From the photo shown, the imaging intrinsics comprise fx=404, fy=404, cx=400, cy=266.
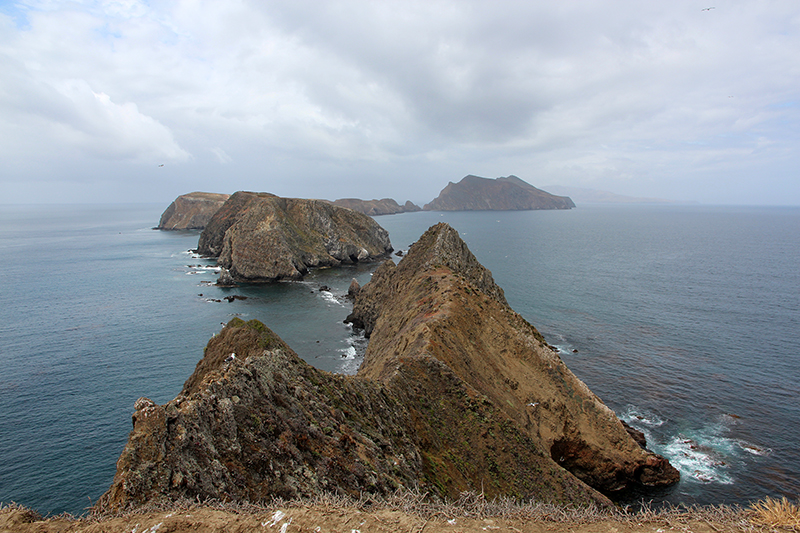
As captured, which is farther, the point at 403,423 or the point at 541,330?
the point at 541,330

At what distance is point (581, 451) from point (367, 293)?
42869 mm

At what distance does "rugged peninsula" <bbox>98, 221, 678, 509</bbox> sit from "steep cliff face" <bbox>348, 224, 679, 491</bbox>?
124 millimetres

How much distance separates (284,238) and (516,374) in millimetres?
88917

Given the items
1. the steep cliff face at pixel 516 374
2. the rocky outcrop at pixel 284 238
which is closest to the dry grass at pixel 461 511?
the steep cliff face at pixel 516 374

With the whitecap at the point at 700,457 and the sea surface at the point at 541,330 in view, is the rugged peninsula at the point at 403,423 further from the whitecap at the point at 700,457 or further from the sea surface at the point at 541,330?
the sea surface at the point at 541,330

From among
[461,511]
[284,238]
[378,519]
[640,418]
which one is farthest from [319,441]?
[284,238]

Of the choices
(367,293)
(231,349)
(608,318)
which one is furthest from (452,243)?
(231,349)

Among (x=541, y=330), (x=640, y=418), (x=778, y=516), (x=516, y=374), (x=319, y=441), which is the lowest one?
(x=640, y=418)

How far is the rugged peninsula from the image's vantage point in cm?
1334

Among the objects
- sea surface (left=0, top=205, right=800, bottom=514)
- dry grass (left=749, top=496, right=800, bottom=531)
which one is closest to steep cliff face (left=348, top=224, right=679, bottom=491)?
sea surface (left=0, top=205, right=800, bottom=514)

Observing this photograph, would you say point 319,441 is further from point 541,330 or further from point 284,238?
point 284,238

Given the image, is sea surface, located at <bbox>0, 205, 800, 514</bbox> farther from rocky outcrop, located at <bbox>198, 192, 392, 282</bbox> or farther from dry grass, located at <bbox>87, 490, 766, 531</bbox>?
dry grass, located at <bbox>87, 490, 766, 531</bbox>

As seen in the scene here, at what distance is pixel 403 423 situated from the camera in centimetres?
2348

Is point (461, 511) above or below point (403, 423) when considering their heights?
above
